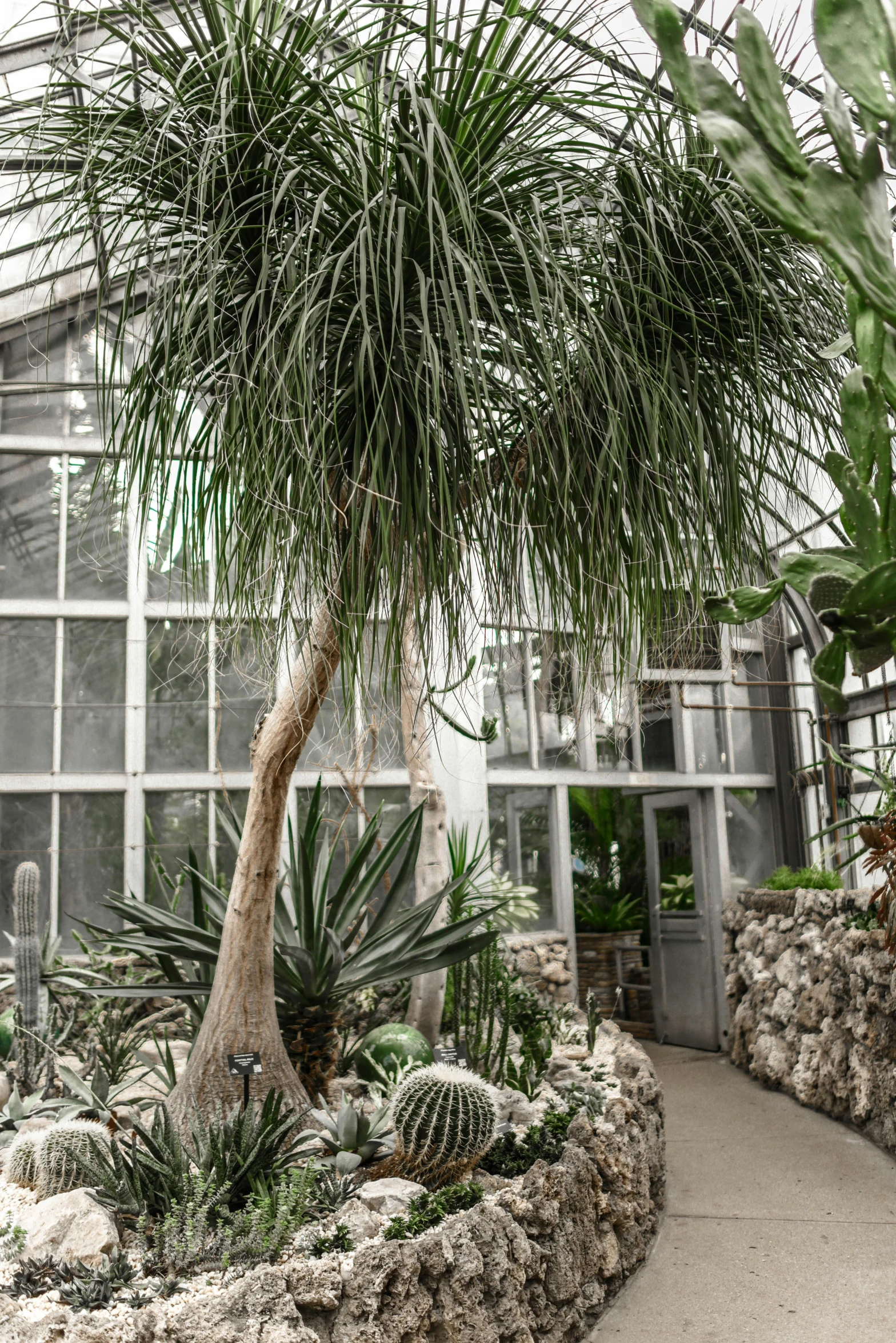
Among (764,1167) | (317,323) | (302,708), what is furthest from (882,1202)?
(317,323)

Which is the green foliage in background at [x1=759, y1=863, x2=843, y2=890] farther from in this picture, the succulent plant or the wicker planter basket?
the succulent plant

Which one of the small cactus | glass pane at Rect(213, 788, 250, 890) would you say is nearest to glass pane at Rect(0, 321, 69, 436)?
glass pane at Rect(213, 788, 250, 890)

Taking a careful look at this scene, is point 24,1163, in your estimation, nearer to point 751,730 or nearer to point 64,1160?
point 64,1160

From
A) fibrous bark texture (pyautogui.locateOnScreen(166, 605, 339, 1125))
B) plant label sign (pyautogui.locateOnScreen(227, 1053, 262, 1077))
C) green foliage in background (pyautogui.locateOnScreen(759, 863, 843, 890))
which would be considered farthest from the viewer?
green foliage in background (pyautogui.locateOnScreen(759, 863, 843, 890))

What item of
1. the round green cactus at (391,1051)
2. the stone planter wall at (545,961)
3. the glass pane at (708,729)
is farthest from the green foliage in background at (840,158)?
the glass pane at (708,729)

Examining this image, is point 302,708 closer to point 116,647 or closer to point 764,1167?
point 764,1167

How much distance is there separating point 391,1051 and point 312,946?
559mm

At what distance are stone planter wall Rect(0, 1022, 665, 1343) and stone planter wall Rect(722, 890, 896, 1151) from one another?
1.63 metres

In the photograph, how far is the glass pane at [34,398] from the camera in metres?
5.41

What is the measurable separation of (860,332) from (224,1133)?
2.25 meters

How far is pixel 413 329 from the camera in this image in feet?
6.13

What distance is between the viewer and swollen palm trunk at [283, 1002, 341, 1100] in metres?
3.21

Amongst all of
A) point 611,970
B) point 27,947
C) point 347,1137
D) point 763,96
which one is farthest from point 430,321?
point 611,970

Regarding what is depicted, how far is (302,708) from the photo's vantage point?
97.7 inches
